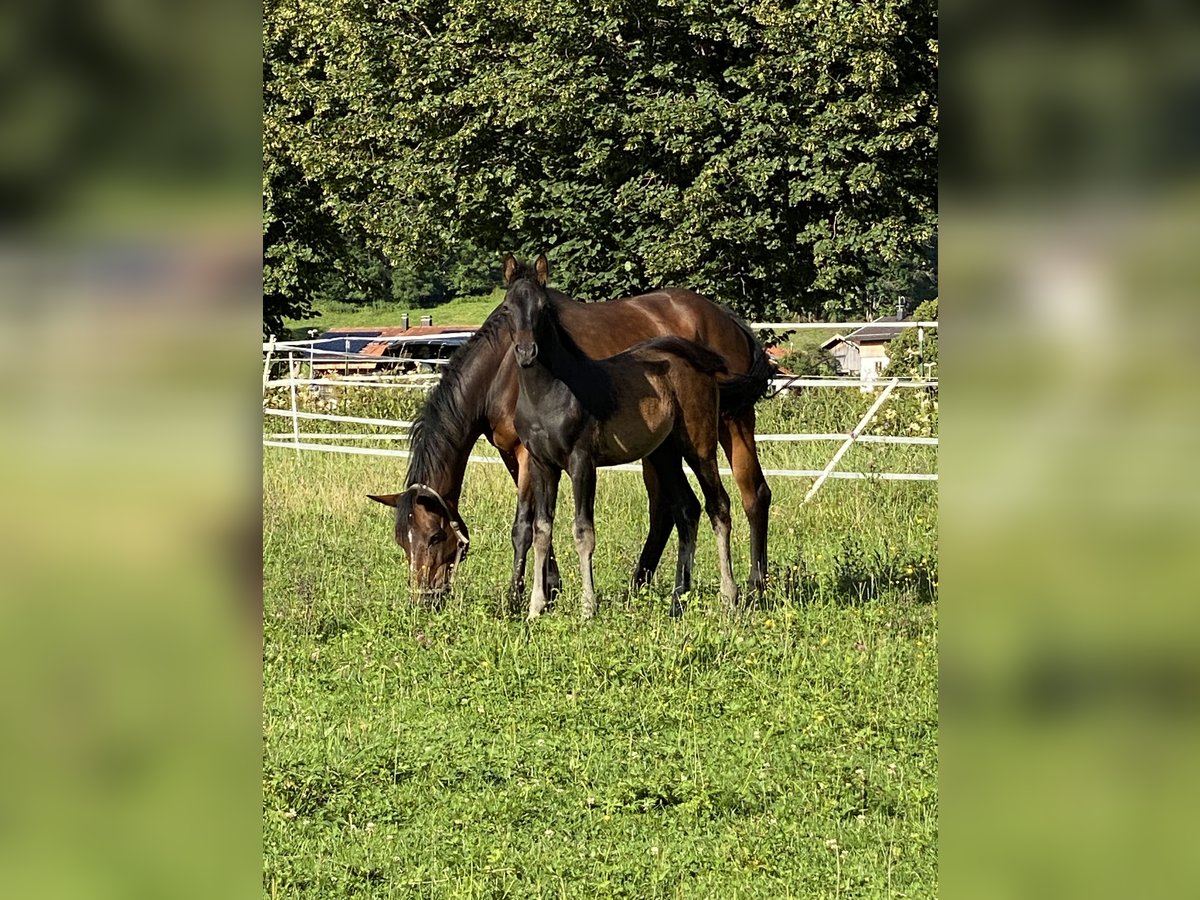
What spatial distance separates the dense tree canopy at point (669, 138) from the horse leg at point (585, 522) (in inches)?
540

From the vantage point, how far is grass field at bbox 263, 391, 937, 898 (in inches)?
180

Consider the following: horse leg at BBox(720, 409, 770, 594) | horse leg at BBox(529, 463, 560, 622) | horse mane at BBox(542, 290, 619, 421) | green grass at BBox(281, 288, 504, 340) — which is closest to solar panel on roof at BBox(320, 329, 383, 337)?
green grass at BBox(281, 288, 504, 340)

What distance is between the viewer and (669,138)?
22172 mm

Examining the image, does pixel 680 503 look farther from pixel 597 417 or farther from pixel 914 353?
pixel 914 353

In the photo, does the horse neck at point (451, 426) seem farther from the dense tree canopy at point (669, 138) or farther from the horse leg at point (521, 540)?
the dense tree canopy at point (669, 138)

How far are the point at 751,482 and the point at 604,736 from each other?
420cm

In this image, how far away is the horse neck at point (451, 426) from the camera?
938cm
